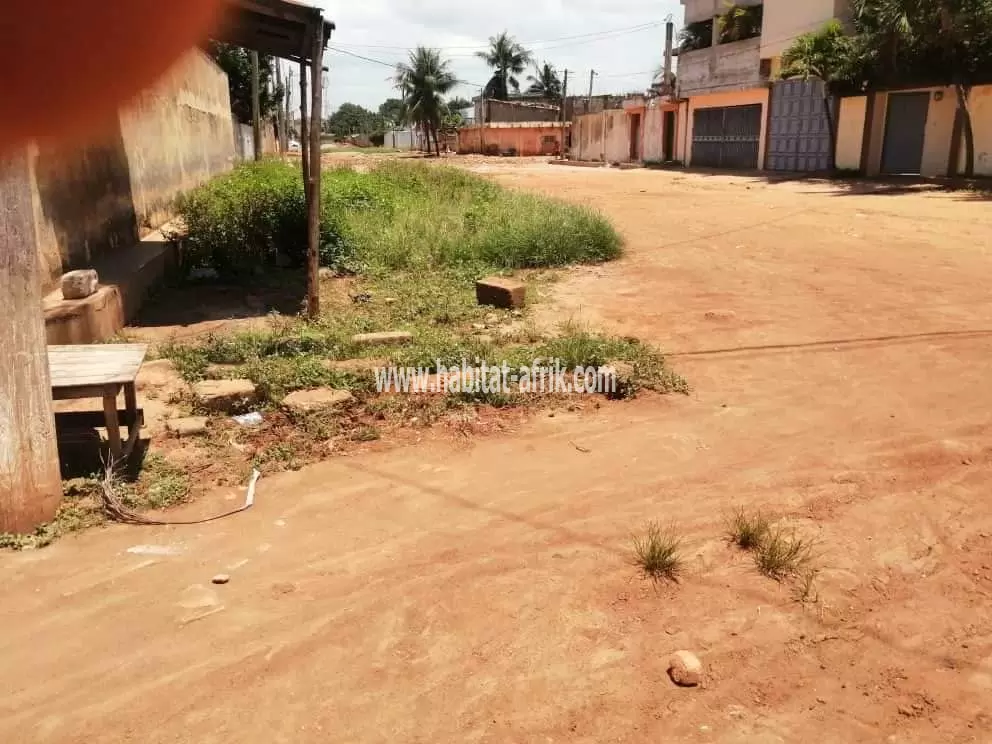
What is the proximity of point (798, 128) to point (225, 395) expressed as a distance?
79.9 feet

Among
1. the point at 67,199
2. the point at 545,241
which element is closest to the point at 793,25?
the point at 545,241

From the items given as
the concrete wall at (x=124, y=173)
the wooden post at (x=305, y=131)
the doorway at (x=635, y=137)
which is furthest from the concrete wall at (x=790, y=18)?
the wooden post at (x=305, y=131)

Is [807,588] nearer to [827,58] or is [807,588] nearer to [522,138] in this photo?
[827,58]

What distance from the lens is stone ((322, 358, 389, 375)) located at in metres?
5.14

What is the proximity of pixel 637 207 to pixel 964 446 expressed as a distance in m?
11.9

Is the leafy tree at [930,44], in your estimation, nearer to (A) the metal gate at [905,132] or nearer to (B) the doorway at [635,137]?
(A) the metal gate at [905,132]

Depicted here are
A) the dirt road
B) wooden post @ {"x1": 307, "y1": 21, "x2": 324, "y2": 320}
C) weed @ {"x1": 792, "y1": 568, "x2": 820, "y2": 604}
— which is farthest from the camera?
wooden post @ {"x1": 307, "y1": 21, "x2": 324, "y2": 320}

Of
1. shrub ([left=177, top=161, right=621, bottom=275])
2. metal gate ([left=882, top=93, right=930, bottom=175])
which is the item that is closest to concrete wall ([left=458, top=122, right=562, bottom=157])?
metal gate ([left=882, top=93, right=930, bottom=175])

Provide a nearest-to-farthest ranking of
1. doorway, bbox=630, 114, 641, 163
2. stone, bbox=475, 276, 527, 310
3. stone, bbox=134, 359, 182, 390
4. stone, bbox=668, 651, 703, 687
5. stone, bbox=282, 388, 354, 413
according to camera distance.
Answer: stone, bbox=668, 651, 703, 687 < stone, bbox=282, 388, 354, 413 < stone, bbox=134, 359, 182, 390 < stone, bbox=475, 276, 527, 310 < doorway, bbox=630, 114, 641, 163

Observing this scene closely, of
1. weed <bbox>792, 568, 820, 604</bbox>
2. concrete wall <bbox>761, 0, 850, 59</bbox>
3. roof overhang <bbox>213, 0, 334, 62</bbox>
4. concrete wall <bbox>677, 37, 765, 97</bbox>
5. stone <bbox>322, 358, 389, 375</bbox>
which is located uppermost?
concrete wall <bbox>761, 0, 850, 59</bbox>

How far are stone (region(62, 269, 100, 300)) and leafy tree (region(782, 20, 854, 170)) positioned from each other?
21.3 meters

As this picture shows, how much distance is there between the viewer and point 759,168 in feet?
87.7

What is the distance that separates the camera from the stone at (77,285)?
5812mm

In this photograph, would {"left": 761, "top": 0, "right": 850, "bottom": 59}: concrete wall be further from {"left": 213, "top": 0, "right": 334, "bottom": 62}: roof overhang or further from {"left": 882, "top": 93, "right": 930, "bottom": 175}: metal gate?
{"left": 213, "top": 0, "right": 334, "bottom": 62}: roof overhang
